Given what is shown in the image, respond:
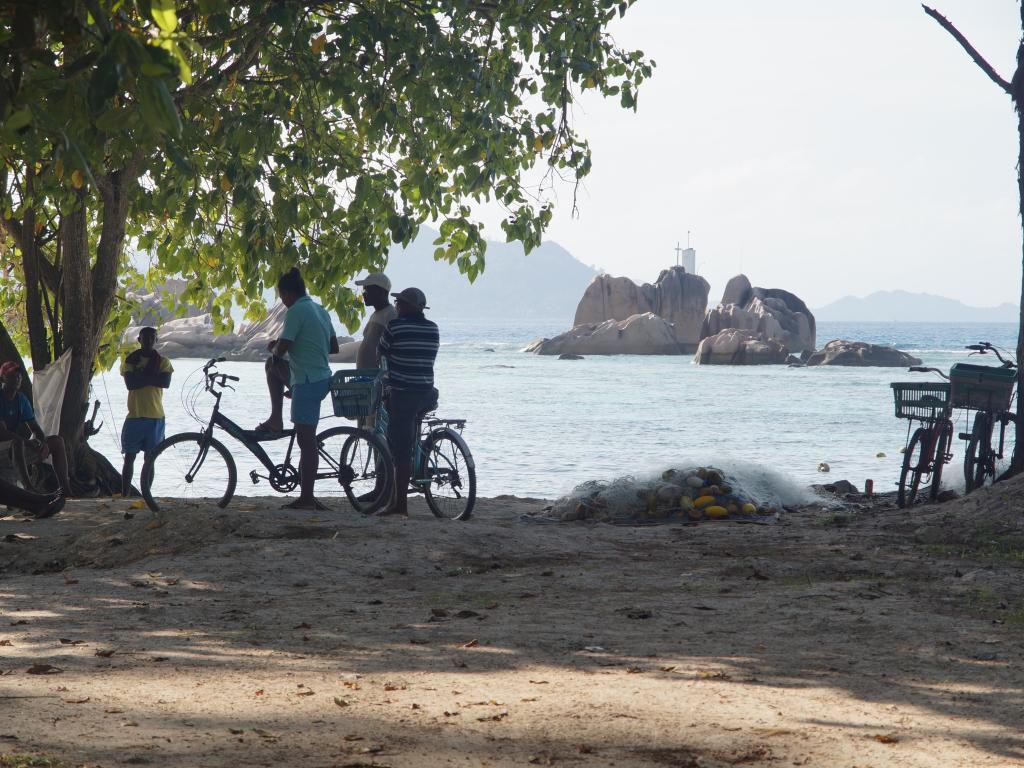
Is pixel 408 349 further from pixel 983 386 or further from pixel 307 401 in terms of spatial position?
pixel 983 386

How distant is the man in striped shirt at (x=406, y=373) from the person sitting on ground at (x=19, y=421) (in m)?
3.06

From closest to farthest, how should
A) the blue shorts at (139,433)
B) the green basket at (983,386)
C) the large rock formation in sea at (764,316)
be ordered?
the green basket at (983,386) → the blue shorts at (139,433) → the large rock formation in sea at (764,316)

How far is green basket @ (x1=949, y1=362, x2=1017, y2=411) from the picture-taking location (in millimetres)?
9977

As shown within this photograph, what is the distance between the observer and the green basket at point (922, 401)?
10508 mm

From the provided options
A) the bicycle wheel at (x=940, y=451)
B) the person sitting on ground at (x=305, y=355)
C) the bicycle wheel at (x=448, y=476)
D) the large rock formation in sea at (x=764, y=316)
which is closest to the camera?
the person sitting on ground at (x=305, y=355)

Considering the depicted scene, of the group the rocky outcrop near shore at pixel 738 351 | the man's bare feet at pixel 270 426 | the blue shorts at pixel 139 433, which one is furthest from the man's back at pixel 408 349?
the rocky outcrop near shore at pixel 738 351

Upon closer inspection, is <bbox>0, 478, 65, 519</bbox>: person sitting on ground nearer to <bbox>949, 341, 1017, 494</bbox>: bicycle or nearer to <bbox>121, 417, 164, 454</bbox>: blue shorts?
<bbox>121, 417, 164, 454</bbox>: blue shorts

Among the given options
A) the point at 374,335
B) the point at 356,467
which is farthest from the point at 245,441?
the point at 374,335

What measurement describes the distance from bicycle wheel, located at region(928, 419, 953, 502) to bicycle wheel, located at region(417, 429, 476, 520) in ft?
14.0

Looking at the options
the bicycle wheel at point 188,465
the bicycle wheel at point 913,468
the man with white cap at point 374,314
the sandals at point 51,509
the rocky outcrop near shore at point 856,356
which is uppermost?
the rocky outcrop near shore at point 856,356

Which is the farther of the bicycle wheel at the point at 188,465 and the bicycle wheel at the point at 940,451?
the bicycle wheel at the point at 940,451

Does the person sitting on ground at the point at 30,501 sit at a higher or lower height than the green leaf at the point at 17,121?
lower

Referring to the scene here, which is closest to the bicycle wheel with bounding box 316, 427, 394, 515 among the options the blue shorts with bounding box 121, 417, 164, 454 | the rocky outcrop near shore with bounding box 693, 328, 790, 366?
the blue shorts with bounding box 121, 417, 164, 454

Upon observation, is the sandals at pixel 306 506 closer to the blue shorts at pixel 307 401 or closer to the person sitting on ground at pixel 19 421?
the blue shorts at pixel 307 401
